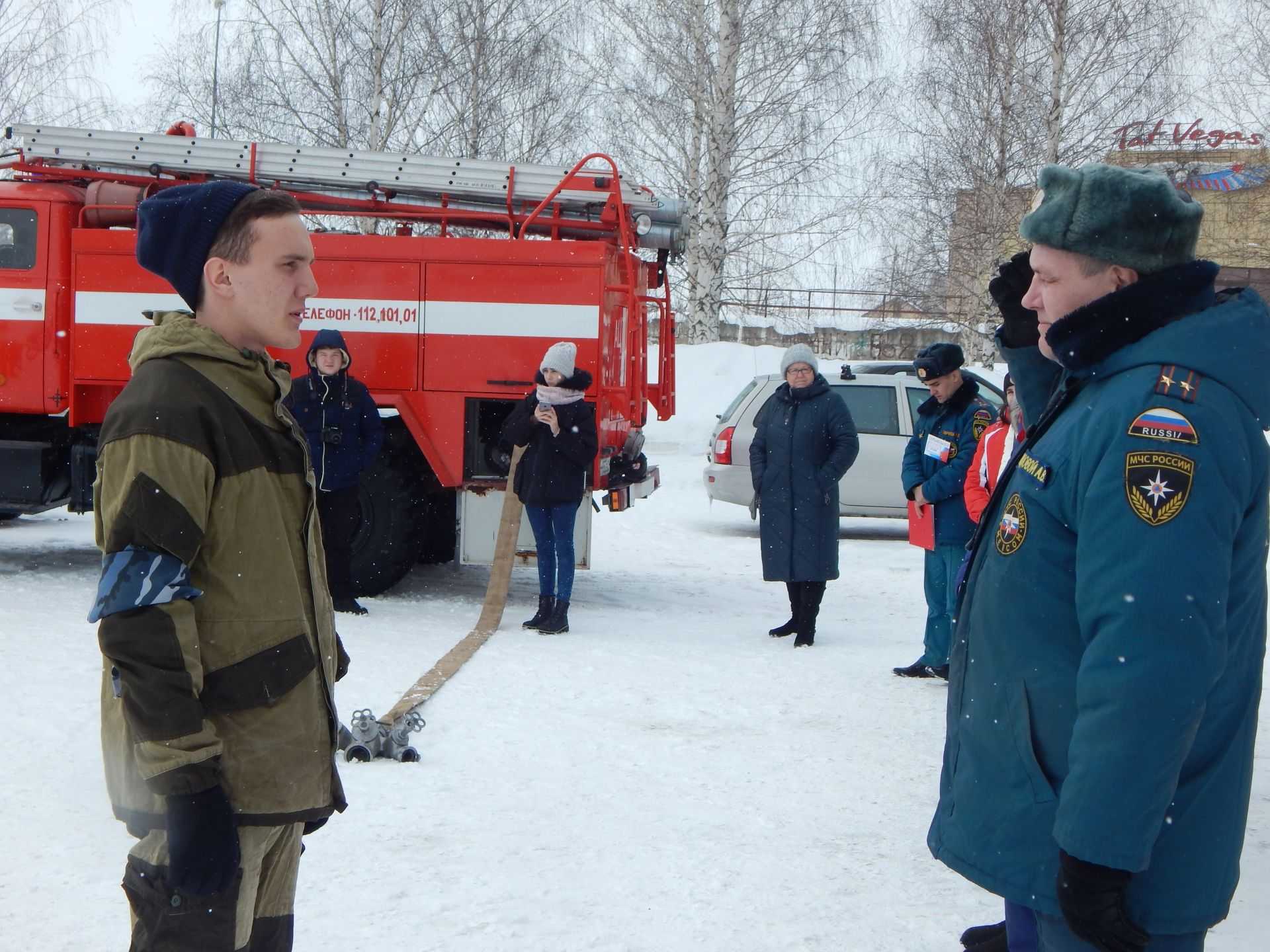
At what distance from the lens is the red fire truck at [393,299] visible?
25.4 ft

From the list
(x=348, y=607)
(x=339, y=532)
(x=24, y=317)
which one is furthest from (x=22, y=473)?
(x=348, y=607)

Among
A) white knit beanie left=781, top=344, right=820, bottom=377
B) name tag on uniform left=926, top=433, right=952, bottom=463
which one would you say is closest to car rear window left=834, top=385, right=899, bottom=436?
white knit beanie left=781, top=344, right=820, bottom=377

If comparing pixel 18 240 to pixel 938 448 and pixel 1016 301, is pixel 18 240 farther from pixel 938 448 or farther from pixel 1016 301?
pixel 1016 301

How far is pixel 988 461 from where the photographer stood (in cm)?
579

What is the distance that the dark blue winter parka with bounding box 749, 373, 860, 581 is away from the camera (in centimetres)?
709

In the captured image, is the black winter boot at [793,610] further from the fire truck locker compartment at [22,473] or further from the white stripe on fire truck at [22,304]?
the white stripe on fire truck at [22,304]

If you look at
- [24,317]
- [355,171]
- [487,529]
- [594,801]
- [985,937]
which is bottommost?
[594,801]

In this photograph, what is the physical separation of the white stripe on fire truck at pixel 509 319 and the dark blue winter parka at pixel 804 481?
Result: 1.38 metres

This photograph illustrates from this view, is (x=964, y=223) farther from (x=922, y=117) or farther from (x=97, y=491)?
(x=97, y=491)

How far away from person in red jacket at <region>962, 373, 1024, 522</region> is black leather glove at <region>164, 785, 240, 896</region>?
4367 millimetres

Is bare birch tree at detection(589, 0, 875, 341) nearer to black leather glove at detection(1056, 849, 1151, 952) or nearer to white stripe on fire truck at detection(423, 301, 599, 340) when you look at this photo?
white stripe on fire truck at detection(423, 301, 599, 340)

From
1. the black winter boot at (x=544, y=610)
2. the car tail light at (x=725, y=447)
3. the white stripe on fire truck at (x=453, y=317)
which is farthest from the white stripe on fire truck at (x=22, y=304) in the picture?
the car tail light at (x=725, y=447)

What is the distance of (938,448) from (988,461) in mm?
569

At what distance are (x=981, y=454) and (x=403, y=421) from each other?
149 inches
